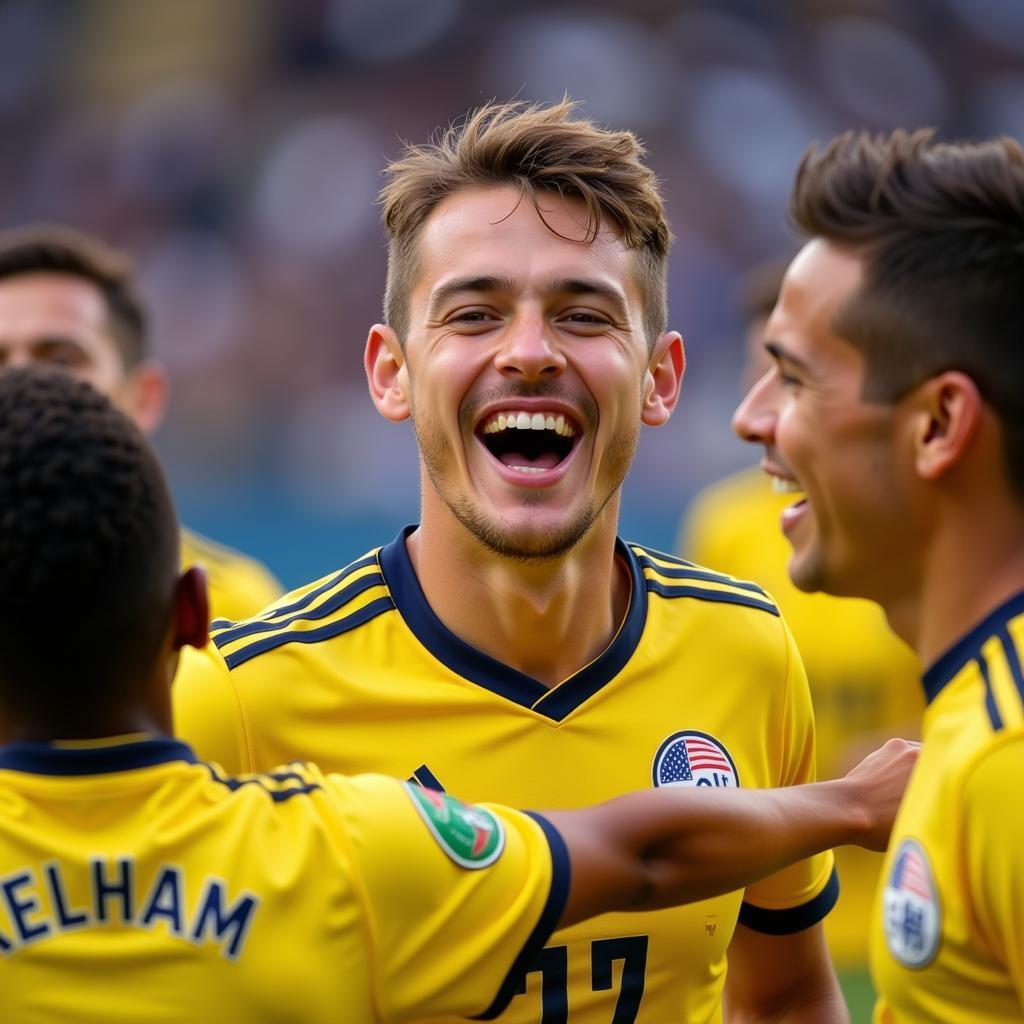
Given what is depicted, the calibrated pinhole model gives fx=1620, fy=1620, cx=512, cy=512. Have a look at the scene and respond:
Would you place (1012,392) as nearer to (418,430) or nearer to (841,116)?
(418,430)

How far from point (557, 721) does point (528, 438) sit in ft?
2.32

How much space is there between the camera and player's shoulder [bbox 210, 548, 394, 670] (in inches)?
121

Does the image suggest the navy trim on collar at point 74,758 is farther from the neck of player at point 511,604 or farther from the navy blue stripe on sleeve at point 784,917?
the navy blue stripe on sleeve at point 784,917

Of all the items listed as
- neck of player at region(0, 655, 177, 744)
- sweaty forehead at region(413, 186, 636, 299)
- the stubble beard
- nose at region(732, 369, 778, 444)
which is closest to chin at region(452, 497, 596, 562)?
the stubble beard

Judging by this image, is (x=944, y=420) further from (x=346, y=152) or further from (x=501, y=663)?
(x=346, y=152)

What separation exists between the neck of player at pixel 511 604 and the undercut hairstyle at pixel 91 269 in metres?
3.24

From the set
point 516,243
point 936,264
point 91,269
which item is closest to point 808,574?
point 936,264

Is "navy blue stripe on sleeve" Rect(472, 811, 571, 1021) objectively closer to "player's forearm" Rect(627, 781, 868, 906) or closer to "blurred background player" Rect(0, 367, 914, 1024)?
"blurred background player" Rect(0, 367, 914, 1024)

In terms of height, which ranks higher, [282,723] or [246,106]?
[246,106]

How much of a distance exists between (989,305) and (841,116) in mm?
13925

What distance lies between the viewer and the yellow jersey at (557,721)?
9.70 feet

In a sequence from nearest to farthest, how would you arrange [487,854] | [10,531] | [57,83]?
[10,531] → [487,854] → [57,83]

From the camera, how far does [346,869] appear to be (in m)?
2.19

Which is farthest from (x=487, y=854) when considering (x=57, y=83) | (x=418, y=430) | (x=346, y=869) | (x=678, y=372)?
(x=57, y=83)
